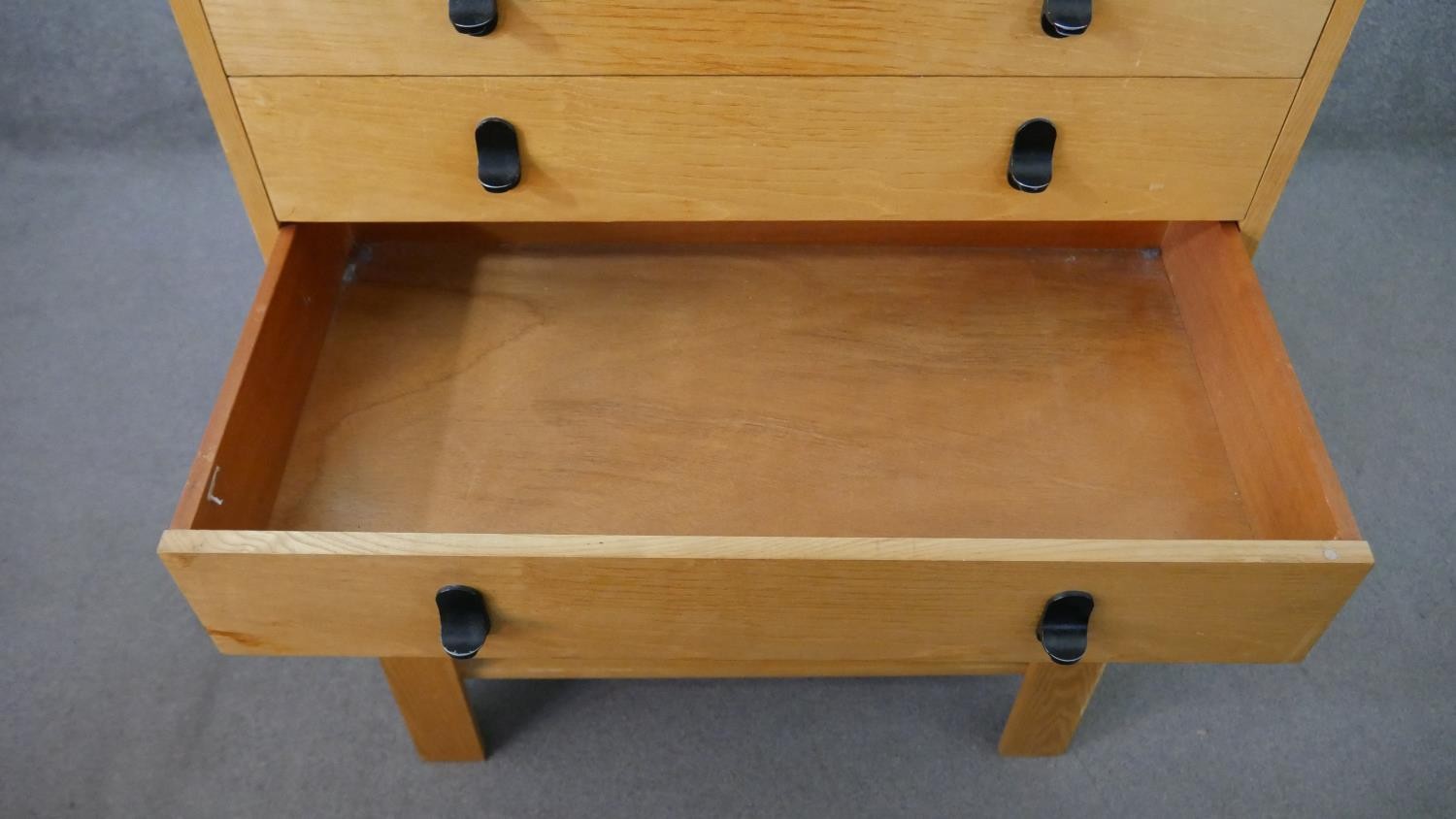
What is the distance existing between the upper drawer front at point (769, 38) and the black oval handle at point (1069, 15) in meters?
0.02

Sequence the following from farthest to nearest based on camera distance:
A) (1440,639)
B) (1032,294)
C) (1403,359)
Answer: (1403,359) → (1440,639) → (1032,294)

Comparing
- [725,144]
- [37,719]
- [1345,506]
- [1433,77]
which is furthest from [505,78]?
[1433,77]

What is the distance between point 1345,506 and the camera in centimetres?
66

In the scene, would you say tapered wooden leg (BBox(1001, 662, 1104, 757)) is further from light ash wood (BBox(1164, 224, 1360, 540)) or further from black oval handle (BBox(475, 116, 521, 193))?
black oval handle (BBox(475, 116, 521, 193))

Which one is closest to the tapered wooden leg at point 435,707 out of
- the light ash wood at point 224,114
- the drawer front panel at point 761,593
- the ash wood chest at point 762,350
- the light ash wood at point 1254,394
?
the ash wood chest at point 762,350

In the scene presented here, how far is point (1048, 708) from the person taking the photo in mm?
882

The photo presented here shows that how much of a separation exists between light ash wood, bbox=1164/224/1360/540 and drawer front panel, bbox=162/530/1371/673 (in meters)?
0.06

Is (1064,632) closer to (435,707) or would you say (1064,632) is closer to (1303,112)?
(1303,112)

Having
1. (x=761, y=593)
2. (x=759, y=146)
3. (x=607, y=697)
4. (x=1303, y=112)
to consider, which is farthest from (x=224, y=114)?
(x=1303, y=112)

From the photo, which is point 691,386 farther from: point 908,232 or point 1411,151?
point 1411,151

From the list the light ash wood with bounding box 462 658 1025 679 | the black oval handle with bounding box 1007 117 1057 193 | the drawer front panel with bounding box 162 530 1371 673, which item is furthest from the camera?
the light ash wood with bounding box 462 658 1025 679

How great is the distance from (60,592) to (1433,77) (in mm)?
1583

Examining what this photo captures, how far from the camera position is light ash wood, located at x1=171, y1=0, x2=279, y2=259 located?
67 cm

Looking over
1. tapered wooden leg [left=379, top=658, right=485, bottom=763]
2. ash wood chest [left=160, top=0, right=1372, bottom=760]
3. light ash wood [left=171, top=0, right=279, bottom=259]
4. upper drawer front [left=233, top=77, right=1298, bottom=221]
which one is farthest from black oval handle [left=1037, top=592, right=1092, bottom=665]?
light ash wood [left=171, top=0, right=279, bottom=259]
